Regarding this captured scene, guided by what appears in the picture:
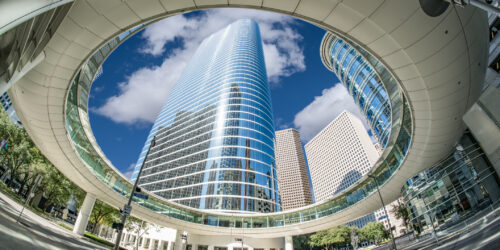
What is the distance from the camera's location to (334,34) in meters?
9.23

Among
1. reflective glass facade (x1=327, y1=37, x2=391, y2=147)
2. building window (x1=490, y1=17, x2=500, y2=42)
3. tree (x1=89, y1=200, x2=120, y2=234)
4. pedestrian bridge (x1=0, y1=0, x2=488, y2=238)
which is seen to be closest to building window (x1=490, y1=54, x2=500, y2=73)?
building window (x1=490, y1=17, x2=500, y2=42)

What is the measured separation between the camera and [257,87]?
99.6 metres

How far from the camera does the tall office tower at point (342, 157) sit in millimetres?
150500

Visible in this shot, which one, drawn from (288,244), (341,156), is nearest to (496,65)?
(288,244)

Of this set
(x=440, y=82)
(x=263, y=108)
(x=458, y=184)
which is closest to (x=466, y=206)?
(x=458, y=184)

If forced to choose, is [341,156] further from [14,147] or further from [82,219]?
[14,147]

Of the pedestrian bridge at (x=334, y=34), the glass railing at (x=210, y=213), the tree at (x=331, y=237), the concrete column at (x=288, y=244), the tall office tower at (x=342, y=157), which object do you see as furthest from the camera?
the tall office tower at (x=342, y=157)

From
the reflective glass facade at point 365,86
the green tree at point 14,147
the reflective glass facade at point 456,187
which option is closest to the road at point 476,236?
the reflective glass facade at point 456,187

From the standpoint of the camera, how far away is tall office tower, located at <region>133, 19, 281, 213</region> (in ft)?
228

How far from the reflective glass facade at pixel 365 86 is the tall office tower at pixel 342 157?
410ft

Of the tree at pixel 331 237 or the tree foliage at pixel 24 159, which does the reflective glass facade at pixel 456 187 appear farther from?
the tree at pixel 331 237

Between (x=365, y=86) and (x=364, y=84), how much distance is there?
0.42m

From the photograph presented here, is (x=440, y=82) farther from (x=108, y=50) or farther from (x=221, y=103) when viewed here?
(x=221, y=103)

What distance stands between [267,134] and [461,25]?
79.0 metres
